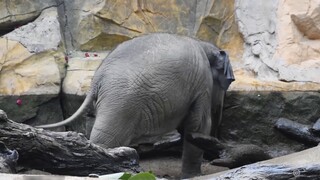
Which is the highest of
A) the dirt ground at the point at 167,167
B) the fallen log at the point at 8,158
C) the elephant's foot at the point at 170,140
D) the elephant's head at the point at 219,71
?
the fallen log at the point at 8,158

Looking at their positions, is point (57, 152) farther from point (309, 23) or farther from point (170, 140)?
point (309, 23)

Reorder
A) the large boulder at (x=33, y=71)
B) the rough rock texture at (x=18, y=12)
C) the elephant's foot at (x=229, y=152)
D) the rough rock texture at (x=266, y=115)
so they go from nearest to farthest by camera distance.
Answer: the elephant's foot at (x=229, y=152), the large boulder at (x=33, y=71), the rough rock texture at (x=266, y=115), the rough rock texture at (x=18, y=12)

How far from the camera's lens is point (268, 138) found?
6848mm

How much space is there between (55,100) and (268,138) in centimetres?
157

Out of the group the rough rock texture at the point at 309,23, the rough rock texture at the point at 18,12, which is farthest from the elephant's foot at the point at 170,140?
the rough rock texture at the point at 18,12

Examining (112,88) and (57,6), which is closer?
(112,88)

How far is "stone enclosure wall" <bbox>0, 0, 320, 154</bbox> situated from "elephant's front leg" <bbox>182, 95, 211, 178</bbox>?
673 millimetres

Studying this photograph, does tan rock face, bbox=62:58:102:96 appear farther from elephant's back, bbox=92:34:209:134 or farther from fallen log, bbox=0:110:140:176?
fallen log, bbox=0:110:140:176

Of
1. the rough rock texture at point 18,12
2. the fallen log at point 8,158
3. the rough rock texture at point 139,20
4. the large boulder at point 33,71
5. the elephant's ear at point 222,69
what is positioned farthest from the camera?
the rough rock texture at point 139,20

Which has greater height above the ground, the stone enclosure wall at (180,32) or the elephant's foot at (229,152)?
the stone enclosure wall at (180,32)

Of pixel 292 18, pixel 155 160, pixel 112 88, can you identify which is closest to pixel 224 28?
pixel 292 18

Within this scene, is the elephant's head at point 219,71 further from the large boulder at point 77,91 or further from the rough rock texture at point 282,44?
the large boulder at point 77,91

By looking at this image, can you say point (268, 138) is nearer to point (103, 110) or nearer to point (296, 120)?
point (296, 120)

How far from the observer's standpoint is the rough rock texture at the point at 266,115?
22.0ft
